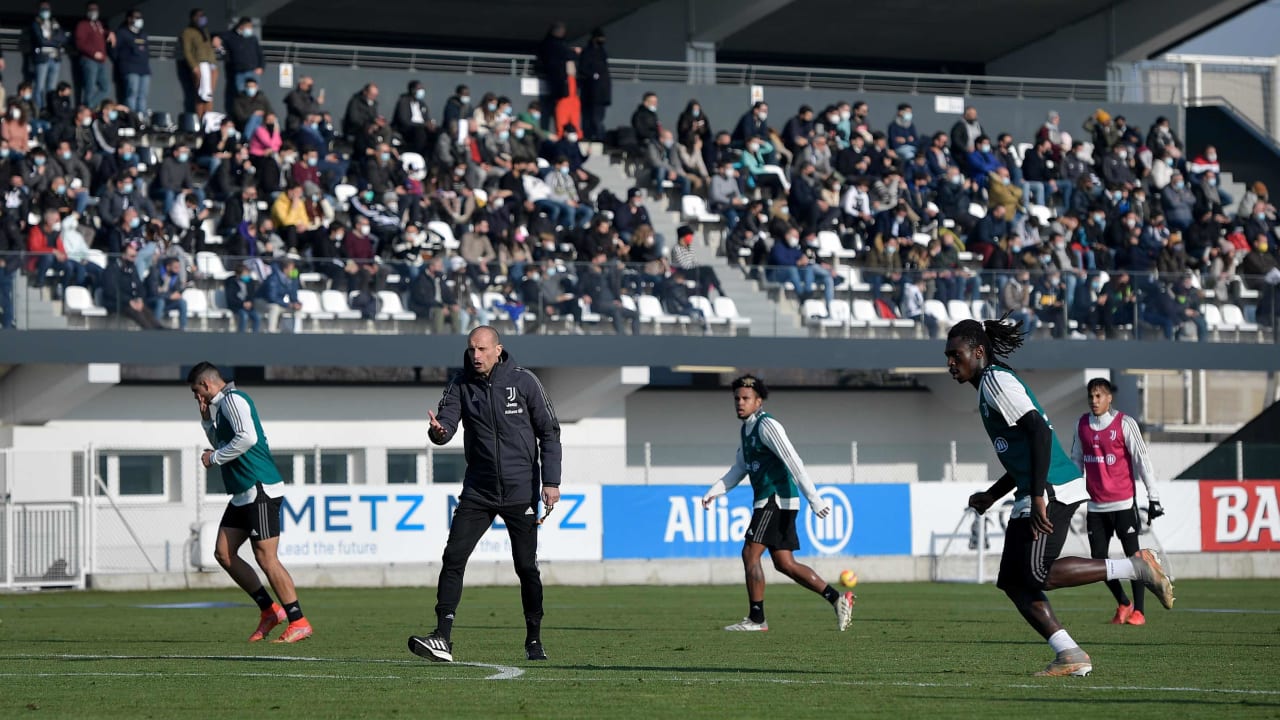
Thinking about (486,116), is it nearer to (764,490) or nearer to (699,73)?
(699,73)

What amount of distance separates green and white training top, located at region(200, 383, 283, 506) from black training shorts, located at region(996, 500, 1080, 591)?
5.76 m

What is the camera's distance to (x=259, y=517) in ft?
45.7

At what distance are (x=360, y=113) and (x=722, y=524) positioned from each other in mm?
9792

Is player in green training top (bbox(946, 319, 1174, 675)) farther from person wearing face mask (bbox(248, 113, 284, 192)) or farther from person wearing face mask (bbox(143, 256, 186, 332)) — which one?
person wearing face mask (bbox(248, 113, 284, 192))

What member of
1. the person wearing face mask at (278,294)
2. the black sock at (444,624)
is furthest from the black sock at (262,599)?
the person wearing face mask at (278,294)

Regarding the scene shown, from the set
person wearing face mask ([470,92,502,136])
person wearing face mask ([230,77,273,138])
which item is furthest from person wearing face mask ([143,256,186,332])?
person wearing face mask ([470,92,502,136])

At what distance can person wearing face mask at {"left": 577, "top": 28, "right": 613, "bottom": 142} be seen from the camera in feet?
112

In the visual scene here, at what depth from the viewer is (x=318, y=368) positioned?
3120cm

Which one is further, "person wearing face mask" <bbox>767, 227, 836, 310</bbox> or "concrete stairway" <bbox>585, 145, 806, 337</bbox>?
"concrete stairway" <bbox>585, 145, 806, 337</bbox>

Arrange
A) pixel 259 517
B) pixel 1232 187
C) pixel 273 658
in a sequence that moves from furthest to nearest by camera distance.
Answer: pixel 1232 187
pixel 259 517
pixel 273 658

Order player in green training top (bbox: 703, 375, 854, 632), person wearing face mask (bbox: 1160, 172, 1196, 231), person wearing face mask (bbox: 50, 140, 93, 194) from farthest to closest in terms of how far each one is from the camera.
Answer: person wearing face mask (bbox: 1160, 172, 1196, 231) < person wearing face mask (bbox: 50, 140, 93, 194) < player in green training top (bbox: 703, 375, 854, 632)

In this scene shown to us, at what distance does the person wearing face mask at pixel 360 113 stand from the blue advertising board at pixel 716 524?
846cm

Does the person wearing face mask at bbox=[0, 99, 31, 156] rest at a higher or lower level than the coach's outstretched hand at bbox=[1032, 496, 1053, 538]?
higher

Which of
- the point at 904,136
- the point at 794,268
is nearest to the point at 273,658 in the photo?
the point at 794,268
